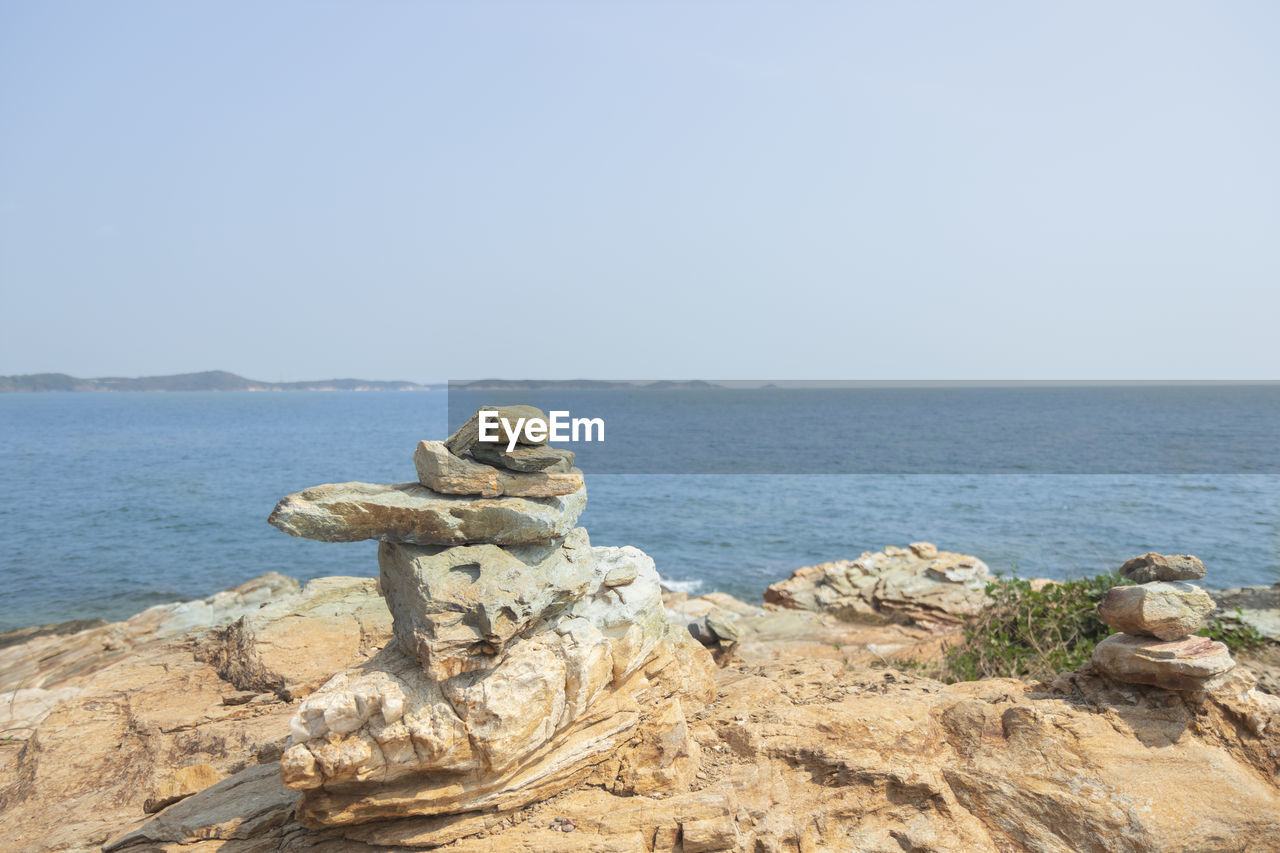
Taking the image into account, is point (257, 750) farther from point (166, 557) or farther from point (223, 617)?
point (166, 557)

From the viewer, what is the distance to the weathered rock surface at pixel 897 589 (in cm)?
1889

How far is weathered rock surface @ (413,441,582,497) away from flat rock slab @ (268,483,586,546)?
92 mm

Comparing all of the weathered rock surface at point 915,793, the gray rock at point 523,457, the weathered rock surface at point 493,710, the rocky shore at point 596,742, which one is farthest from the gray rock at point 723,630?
the gray rock at point 523,457

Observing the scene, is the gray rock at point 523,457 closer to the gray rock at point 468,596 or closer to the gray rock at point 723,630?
the gray rock at point 468,596

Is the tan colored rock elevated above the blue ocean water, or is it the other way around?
the tan colored rock

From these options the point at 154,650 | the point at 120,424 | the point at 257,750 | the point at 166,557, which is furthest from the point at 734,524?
the point at 120,424

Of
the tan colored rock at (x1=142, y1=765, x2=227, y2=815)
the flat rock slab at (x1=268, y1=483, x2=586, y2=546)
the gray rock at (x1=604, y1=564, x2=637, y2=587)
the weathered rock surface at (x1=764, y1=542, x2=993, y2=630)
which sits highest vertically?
the flat rock slab at (x1=268, y1=483, x2=586, y2=546)

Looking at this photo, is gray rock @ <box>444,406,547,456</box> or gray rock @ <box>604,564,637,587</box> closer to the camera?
gray rock @ <box>444,406,547,456</box>

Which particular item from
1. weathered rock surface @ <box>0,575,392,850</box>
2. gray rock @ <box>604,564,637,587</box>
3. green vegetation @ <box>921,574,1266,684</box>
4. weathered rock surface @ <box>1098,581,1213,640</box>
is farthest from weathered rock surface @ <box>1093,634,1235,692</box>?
weathered rock surface @ <box>0,575,392,850</box>

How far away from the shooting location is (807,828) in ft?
22.1

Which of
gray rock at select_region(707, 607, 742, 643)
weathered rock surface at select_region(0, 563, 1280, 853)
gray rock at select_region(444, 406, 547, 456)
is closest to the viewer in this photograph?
weathered rock surface at select_region(0, 563, 1280, 853)

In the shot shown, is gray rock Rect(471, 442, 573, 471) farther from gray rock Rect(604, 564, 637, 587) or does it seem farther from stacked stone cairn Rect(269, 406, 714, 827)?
gray rock Rect(604, 564, 637, 587)

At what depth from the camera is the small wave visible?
83.4 ft

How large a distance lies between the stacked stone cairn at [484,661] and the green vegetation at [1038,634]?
6.31 meters
